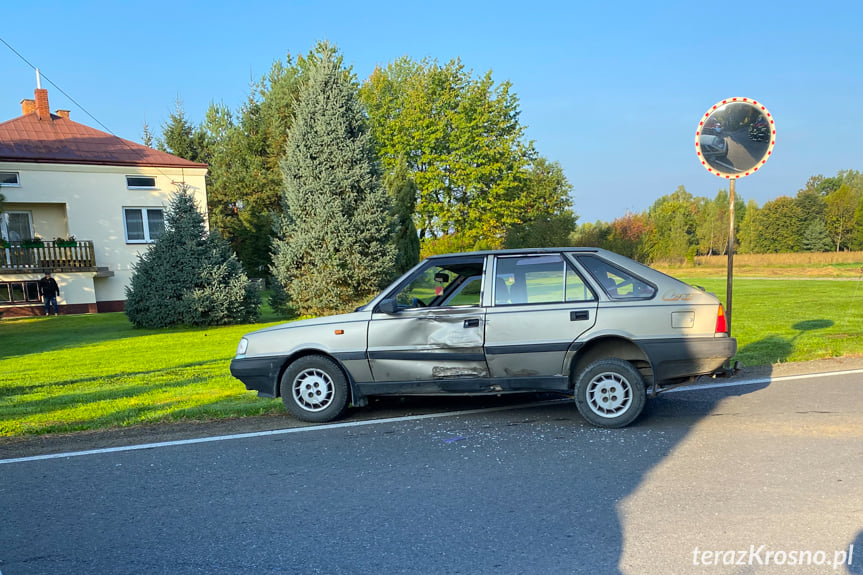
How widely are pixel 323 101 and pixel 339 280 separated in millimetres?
5999

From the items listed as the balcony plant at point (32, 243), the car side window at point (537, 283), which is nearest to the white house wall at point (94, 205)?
the balcony plant at point (32, 243)

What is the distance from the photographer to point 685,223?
8038cm

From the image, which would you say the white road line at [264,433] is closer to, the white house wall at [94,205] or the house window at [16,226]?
the white house wall at [94,205]

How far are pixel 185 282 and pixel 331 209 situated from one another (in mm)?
5000

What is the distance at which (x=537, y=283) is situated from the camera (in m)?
6.18

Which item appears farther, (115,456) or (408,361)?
(408,361)

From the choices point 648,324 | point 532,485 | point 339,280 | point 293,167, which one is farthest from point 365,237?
point 532,485

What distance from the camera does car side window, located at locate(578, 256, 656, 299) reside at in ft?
20.0

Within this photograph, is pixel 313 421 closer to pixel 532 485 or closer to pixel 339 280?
pixel 532 485

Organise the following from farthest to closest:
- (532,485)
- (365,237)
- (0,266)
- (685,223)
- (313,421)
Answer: (685,223) → (0,266) → (365,237) → (313,421) → (532,485)

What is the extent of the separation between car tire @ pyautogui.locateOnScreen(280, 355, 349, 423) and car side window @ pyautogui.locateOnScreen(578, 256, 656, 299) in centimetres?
276

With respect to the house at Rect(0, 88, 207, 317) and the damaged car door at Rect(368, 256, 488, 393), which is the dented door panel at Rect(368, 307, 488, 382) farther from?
the house at Rect(0, 88, 207, 317)

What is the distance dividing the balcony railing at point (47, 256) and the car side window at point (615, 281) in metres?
24.7

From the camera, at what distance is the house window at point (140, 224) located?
27109 mm
